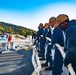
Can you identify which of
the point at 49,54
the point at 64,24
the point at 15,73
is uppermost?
the point at 64,24

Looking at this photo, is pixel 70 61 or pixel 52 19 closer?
pixel 70 61

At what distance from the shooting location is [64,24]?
7.30 meters

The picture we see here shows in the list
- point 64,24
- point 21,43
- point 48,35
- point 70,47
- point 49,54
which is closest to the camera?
point 70,47

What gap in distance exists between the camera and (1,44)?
29.9 meters

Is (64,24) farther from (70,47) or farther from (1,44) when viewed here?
(1,44)

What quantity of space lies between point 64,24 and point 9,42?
2443 cm

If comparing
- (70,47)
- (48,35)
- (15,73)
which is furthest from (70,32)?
(15,73)

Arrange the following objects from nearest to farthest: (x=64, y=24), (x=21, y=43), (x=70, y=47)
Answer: (x=70, y=47) < (x=64, y=24) < (x=21, y=43)

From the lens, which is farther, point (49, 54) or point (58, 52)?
point (49, 54)

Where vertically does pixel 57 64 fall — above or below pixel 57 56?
below

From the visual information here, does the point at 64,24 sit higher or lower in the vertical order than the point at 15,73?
higher

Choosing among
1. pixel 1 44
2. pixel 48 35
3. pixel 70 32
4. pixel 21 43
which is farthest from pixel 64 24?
pixel 21 43

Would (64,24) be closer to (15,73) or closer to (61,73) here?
(61,73)

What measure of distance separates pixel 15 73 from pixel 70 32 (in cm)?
849
